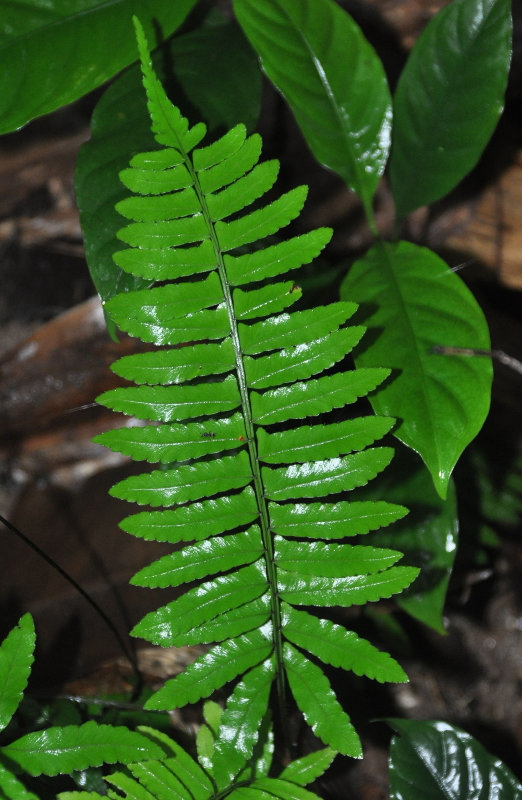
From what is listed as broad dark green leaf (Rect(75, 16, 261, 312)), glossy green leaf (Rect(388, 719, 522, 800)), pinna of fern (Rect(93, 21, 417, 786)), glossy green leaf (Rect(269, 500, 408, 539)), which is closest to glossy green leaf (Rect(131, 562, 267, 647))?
pinna of fern (Rect(93, 21, 417, 786))

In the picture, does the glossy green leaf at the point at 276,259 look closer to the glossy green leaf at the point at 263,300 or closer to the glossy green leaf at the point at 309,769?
the glossy green leaf at the point at 263,300

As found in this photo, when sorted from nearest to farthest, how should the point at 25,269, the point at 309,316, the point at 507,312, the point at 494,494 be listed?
the point at 309,316 < the point at 494,494 < the point at 507,312 < the point at 25,269

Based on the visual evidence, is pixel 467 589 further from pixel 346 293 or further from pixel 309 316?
pixel 309 316

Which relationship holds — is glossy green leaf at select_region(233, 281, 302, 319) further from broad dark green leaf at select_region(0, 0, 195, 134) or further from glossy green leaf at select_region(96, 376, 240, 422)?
broad dark green leaf at select_region(0, 0, 195, 134)

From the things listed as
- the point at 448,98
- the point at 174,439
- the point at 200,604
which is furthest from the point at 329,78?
the point at 200,604

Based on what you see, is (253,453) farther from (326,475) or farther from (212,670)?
(212,670)

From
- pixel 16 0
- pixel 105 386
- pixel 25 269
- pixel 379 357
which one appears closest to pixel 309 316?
pixel 379 357
